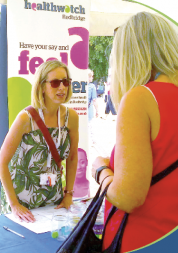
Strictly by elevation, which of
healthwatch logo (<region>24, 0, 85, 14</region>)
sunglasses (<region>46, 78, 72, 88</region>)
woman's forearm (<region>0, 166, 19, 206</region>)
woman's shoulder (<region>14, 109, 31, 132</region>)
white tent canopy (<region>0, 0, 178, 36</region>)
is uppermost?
healthwatch logo (<region>24, 0, 85, 14</region>)

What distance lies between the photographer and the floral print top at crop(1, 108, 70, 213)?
1.47m

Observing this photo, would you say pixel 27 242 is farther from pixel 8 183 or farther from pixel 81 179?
pixel 81 179

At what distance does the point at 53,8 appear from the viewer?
1.67 m

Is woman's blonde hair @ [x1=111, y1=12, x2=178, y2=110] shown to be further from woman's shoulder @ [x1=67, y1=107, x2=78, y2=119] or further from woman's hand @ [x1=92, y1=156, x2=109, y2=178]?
woman's shoulder @ [x1=67, y1=107, x2=78, y2=119]

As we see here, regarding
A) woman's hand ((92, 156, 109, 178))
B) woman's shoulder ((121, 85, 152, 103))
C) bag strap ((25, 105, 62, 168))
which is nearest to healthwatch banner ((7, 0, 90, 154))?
bag strap ((25, 105, 62, 168))

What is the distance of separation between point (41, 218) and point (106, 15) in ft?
3.87

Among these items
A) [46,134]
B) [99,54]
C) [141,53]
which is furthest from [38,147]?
[141,53]

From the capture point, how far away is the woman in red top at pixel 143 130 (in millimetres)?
728

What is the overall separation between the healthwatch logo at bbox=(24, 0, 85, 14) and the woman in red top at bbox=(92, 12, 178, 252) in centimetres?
96

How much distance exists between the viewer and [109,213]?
33.3 inches

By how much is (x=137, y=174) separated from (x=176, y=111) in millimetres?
202

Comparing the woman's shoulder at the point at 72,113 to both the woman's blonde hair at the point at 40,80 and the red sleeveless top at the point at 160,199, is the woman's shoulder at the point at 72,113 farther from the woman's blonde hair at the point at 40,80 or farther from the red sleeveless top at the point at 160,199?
the red sleeveless top at the point at 160,199

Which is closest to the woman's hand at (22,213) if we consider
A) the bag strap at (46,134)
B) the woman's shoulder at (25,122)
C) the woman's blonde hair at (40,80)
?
the bag strap at (46,134)

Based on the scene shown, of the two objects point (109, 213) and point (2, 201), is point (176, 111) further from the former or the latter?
point (2, 201)
